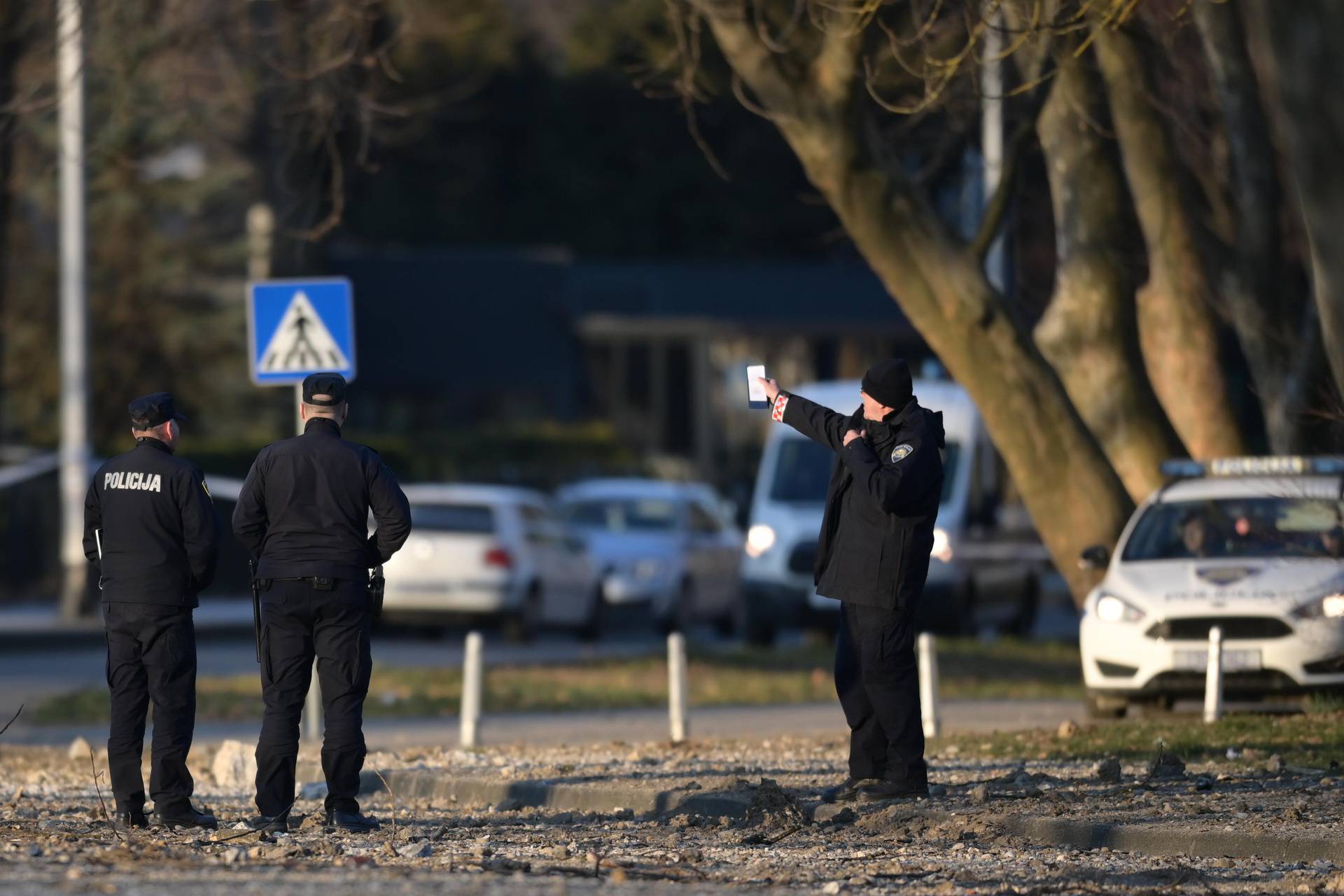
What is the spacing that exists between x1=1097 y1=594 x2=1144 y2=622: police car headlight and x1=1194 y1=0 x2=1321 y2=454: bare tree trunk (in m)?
2.70

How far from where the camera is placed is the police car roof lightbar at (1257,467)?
44.8 ft

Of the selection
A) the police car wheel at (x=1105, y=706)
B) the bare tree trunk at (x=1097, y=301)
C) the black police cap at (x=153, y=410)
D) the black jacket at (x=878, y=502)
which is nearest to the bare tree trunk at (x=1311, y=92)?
the black jacket at (x=878, y=502)

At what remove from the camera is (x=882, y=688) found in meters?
9.60

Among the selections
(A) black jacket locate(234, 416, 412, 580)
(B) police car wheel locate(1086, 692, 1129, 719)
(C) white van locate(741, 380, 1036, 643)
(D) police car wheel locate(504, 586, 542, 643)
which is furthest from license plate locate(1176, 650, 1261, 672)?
(D) police car wheel locate(504, 586, 542, 643)

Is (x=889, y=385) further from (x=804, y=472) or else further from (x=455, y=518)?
(x=455, y=518)

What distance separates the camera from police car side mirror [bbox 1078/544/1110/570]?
47.4 feet

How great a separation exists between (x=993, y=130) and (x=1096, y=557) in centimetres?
946

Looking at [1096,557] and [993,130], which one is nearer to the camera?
[1096,557]

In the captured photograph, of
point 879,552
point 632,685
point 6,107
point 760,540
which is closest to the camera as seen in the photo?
point 879,552

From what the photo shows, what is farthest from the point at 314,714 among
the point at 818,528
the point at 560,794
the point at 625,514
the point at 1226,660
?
the point at 625,514

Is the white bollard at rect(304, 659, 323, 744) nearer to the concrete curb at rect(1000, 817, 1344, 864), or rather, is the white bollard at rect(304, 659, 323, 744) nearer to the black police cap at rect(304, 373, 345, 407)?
the black police cap at rect(304, 373, 345, 407)

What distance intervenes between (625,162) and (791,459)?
31.2 meters

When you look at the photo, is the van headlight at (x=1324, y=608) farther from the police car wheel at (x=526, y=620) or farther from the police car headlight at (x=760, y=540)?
the police car wheel at (x=526, y=620)

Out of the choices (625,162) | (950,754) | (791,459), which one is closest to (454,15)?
(625,162)
